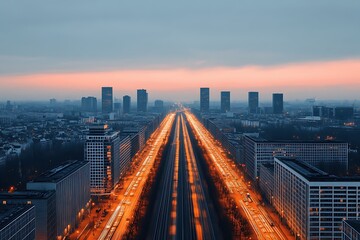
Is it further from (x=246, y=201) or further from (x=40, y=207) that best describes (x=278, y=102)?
(x=40, y=207)

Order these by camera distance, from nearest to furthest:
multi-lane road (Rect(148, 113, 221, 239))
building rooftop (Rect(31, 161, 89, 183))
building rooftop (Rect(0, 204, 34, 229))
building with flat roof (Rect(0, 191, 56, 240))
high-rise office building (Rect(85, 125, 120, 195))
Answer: building rooftop (Rect(0, 204, 34, 229)) < building with flat roof (Rect(0, 191, 56, 240)) < building rooftop (Rect(31, 161, 89, 183)) < multi-lane road (Rect(148, 113, 221, 239)) < high-rise office building (Rect(85, 125, 120, 195))

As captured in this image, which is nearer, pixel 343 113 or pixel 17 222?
pixel 17 222

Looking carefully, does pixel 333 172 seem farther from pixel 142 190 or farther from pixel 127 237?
pixel 127 237

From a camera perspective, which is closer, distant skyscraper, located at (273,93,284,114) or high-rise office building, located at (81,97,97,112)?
distant skyscraper, located at (273,93,284,114)

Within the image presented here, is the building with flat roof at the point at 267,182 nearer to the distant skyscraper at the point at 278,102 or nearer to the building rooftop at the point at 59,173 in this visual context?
the building rooftop at the point at 59,173

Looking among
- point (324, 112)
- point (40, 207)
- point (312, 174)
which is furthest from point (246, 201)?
point (324, 112)

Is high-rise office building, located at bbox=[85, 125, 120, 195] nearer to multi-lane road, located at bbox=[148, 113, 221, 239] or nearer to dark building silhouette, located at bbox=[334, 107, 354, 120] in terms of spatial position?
multi-lane road, located at bbox=[148, 113, 221, 239]

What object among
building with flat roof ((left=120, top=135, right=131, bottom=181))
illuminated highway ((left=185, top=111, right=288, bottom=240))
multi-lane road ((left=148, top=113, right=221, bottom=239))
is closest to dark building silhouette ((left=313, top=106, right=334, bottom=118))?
illuminated highway ((left=185, top=111, right=288, bottom=240))
